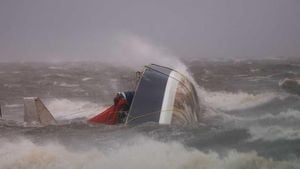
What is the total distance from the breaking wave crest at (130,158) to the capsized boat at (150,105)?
7.91 ft

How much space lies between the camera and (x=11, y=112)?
13648 millimetres

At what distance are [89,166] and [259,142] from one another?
3413 mm

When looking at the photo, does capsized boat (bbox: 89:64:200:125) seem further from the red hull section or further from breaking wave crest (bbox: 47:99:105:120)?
breaking wave crest (bbox: 47:99:105:120)

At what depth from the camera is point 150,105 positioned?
10016 mm

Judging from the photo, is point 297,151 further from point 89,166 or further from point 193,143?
point 89,166

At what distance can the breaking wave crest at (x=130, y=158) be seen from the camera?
648cm

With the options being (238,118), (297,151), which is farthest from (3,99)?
(297,151)

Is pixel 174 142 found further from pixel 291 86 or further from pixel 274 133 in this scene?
pixel 291 86

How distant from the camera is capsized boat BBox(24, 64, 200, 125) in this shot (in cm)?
977

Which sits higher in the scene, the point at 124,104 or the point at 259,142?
the point at 124,104

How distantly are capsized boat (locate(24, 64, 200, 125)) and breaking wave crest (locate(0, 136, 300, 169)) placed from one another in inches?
94.9

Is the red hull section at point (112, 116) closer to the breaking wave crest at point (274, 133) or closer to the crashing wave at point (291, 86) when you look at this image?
the breaking wave crest at point (274, 133)

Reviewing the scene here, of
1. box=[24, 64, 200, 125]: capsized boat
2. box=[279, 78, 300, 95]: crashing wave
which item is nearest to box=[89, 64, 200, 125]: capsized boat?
box=[24, 64, 200, 125]: capsized boat

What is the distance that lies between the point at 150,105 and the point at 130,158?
3307 millimetres
